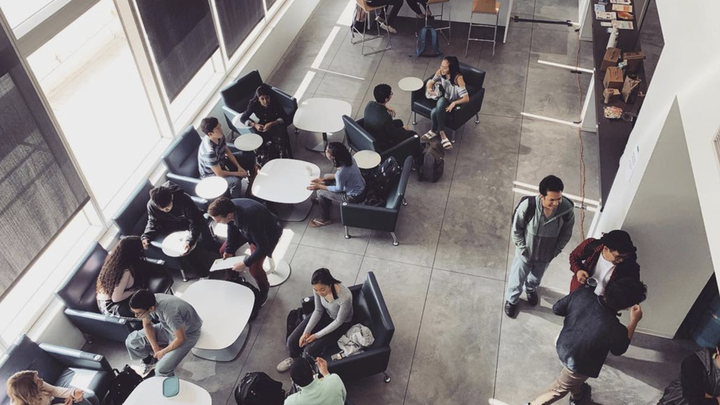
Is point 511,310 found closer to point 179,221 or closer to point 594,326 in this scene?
point 594,326

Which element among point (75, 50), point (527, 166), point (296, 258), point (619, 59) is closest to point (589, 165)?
point (527, 166)

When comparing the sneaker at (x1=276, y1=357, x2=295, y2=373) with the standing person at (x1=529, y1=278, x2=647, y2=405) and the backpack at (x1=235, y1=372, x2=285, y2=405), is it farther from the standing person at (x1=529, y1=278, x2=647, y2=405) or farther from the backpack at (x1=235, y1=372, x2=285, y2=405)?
the standing person at (x1=529, y1=278, x2=647, y2=405)

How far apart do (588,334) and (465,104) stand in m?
3.84

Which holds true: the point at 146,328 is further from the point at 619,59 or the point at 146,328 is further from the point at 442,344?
the point at 619,59

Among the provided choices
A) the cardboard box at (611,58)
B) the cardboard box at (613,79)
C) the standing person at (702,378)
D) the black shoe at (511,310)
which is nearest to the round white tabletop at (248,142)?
the black shoe at (511,310)

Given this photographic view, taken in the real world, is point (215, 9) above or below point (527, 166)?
above

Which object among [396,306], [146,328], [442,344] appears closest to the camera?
[146,328]

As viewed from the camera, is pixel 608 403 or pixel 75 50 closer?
pixel 608 403

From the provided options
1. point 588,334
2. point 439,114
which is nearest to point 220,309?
point 588,334

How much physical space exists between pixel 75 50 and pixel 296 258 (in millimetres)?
6646

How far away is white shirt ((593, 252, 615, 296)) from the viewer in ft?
14.4

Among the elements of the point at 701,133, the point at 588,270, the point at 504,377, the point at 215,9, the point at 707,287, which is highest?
the point at 701,133

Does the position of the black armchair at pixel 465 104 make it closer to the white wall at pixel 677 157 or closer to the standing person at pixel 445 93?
the standing person at pixel 445 93

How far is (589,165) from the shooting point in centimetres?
696
